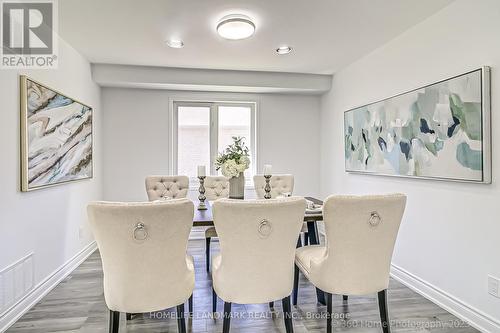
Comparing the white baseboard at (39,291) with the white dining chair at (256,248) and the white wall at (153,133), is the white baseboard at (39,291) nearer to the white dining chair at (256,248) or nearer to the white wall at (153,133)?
the white wall at (153,133)

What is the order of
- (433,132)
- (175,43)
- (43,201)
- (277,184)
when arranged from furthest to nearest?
(277,184) → (175,43) → (43,201) → (433,132)

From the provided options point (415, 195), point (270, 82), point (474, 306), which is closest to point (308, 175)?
point (270, 82)

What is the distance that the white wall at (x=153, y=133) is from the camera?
4203 millimetres

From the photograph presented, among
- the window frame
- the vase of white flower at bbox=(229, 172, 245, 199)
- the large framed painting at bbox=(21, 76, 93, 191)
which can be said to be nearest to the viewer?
the large framed painting at bbox=(21, 76, 93, 191)

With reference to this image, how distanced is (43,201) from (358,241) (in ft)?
8.49

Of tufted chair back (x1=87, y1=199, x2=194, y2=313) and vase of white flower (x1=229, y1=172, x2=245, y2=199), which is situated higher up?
vase of white flower (x1=229, y1=172, x2=245, y2=199)

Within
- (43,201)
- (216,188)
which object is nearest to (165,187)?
(216,188)

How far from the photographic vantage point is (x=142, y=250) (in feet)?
5.07

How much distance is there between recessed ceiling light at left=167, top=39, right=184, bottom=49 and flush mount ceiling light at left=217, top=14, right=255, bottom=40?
1.91 feet

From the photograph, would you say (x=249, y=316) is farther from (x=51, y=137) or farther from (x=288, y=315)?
(x=51, y=137)

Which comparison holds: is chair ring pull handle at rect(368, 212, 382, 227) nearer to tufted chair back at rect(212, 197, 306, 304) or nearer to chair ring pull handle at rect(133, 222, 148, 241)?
tufted chair back at rect(212, 197, 306, 304)

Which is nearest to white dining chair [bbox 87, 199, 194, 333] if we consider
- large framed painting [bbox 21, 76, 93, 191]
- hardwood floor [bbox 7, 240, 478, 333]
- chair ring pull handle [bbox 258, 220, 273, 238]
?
chair ring pull handle [bbox 258, 220, 273, 238]

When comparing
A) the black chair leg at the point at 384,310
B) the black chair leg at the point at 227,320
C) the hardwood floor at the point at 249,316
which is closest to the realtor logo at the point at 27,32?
the hardwood floor at the point at 249,316

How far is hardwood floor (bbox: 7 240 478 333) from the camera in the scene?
2088 millimetres
